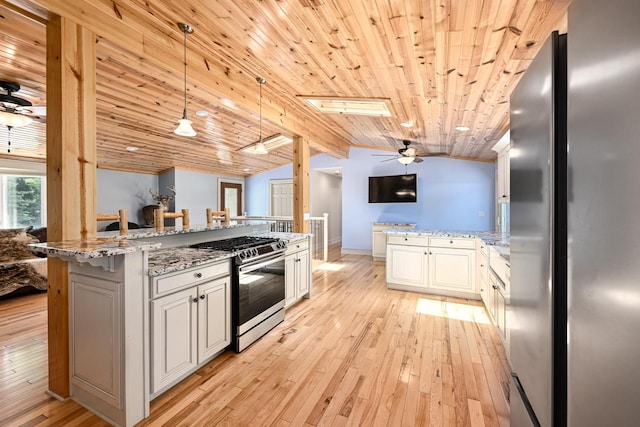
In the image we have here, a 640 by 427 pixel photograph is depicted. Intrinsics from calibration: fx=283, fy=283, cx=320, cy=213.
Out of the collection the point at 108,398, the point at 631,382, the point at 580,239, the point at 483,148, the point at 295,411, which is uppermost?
the point at 483,148

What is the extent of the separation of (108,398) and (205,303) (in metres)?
0.77

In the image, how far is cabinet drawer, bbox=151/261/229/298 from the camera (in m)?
1.87

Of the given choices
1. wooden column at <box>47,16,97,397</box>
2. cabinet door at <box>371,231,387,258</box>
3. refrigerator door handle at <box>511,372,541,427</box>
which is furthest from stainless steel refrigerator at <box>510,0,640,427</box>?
cabinet door at <box>371,231,387,258</box>

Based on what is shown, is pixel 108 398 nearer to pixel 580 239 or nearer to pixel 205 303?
pixel 205 303

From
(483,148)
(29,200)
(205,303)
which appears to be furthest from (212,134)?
(483,148)

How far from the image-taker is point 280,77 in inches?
120

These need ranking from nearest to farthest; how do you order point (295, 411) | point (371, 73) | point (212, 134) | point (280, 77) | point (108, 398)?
1. point (108, 398)
2. point (295, 411)
3. point (371, 73)
4. point (280, 77)
5. point (212, 134)

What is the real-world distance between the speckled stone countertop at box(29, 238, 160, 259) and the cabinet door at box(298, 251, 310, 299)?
230cm

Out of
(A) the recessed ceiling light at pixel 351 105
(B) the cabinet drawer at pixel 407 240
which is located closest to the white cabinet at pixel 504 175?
(B) the cabinet drawer at pixel 407 240

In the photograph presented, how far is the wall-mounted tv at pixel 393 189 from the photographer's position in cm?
679

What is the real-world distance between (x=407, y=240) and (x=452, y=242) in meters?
0.64

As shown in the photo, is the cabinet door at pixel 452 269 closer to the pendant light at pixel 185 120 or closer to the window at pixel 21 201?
the pendant light at pixel 185 120

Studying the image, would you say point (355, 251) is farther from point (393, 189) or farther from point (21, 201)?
point (21, 201)

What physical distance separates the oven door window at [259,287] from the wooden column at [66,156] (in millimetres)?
1182
